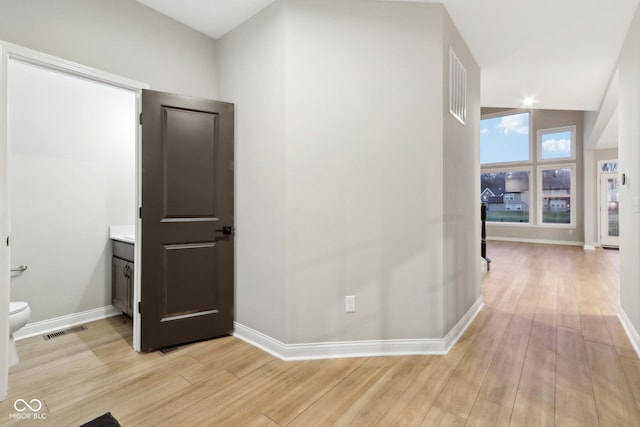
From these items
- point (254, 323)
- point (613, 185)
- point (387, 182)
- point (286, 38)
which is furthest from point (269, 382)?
point (613, 185)

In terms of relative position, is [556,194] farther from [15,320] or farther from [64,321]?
[15,320]

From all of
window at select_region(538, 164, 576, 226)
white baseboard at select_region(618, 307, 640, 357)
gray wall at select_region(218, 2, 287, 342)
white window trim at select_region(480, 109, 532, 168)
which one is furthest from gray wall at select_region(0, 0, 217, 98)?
window at select_region(538, 164, 576, 226)

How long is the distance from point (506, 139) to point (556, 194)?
207 centimetres

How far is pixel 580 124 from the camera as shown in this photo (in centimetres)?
819

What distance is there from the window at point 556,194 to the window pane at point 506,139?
77 cm

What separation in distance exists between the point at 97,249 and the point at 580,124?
1069 centimetres

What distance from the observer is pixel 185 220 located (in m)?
2.59

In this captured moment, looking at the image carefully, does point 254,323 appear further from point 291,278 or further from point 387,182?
point 387,182

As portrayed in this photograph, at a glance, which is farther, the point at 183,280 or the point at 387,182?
the point at 183,280

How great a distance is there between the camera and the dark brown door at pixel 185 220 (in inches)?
96.6

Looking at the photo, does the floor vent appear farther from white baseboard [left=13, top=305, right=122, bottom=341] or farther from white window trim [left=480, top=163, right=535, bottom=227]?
white window trim [left=480, top=163, right=535, bottom=227]

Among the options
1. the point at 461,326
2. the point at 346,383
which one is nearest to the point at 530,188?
the point at 461,326

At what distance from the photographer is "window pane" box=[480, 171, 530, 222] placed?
365 inches

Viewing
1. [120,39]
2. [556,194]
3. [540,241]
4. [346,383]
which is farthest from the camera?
[540,241]
